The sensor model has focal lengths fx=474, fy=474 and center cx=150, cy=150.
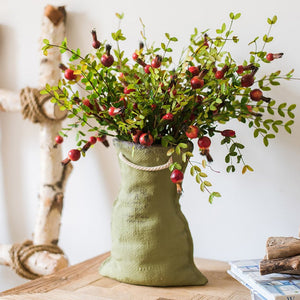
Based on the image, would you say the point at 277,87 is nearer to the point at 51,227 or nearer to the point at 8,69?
the point at 51,227

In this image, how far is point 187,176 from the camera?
1232 millimetres

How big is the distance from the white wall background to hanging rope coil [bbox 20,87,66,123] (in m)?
0.12

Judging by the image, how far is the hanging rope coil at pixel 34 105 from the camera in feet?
4.30

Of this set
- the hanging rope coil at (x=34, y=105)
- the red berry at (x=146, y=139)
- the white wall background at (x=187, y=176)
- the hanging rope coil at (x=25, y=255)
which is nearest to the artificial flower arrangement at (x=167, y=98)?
the red berry at (x=146, y=139)

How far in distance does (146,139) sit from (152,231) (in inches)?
8.0

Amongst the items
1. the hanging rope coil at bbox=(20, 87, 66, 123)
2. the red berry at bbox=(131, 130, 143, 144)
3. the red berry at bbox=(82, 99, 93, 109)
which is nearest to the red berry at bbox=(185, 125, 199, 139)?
the red berry at bbox=(131, 130, 143, 144)

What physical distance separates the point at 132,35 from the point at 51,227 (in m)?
0.59

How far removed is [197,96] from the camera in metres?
0.94

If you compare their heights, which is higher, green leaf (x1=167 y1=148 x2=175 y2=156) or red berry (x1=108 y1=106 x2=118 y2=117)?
red berry (x1=108 y1=106 x2=118 y2=117)

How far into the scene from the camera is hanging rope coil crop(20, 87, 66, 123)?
1.31 meters

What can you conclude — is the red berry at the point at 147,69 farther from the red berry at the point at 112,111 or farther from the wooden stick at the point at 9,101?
the wooden stick at the point at 9,101

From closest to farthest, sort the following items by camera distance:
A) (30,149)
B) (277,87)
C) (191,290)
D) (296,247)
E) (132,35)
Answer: (296,247) < (191,290) < (277,87) < (132,35) < (30,149)

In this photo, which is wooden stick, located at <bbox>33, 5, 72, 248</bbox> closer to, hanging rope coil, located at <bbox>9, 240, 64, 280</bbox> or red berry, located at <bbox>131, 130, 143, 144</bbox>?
hanging rope coil, located at <bbox>9, 240, 64, 280</bbox>

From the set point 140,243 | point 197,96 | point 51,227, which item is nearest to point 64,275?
point 140,243
